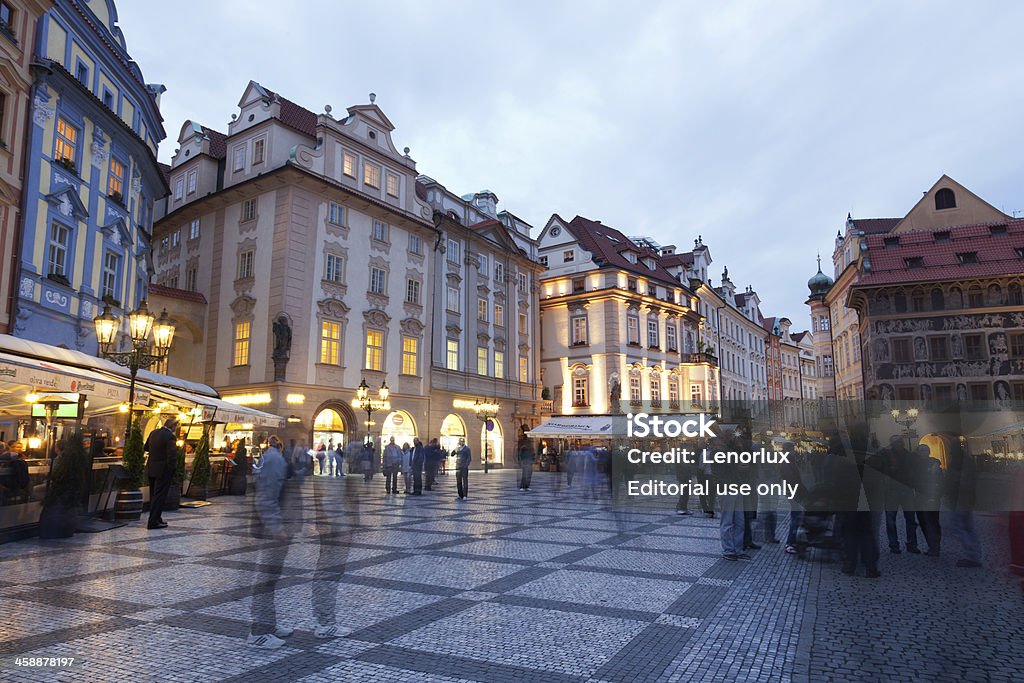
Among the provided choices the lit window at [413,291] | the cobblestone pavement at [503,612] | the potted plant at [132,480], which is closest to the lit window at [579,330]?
the lit window at [413,291]

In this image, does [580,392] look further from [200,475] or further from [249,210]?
[200,475]

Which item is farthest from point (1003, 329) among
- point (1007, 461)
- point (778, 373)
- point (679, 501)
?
point (778, 373)

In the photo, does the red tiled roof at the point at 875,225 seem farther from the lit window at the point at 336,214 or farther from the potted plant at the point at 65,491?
the potted plant at the point at 65,491

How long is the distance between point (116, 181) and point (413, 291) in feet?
50.5

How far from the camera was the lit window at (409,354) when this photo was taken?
36.4m

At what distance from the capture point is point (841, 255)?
5850cm

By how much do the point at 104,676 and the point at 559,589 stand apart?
4.63 m

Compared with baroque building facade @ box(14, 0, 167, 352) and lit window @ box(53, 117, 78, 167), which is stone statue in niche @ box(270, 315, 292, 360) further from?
lit window @ box(53, 117, 78, 167)

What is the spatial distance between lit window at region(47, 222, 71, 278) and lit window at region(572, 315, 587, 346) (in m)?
36.6

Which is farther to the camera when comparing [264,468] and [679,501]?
[679,501]

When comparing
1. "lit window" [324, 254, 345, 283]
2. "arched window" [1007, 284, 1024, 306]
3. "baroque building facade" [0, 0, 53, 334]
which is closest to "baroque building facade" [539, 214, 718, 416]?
"arched window" [1007, 284, 1024, 306]

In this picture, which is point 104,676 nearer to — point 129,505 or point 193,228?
point 129,505

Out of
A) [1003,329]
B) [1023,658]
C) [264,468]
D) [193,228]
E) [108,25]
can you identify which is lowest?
[1023,658]

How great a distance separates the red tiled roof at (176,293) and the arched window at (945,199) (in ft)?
157
